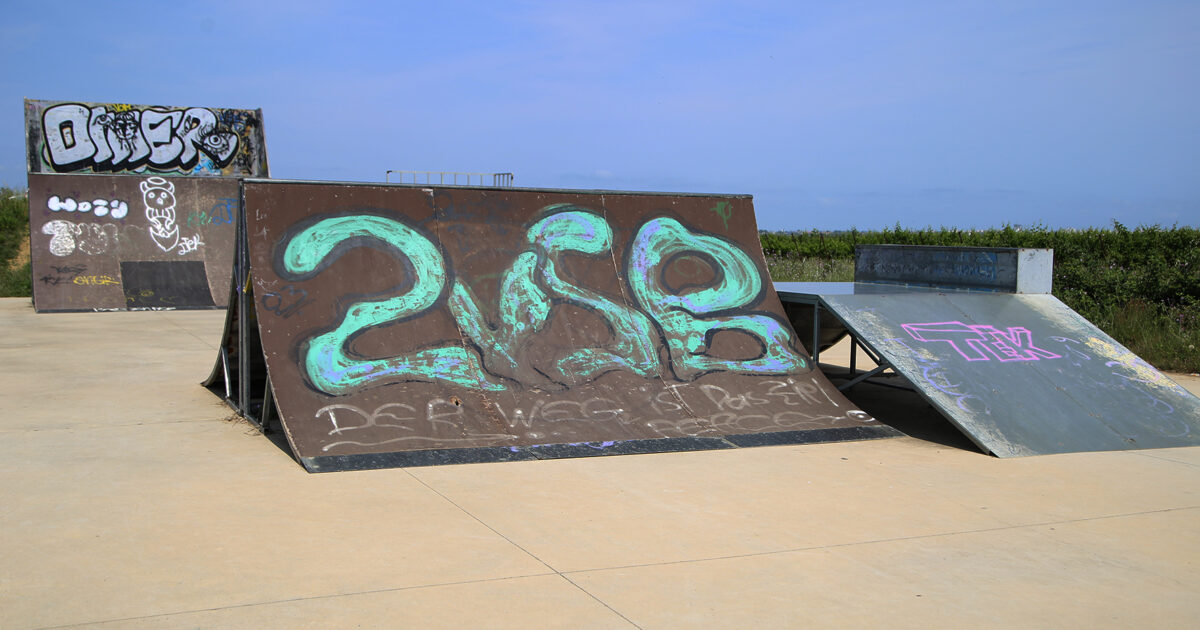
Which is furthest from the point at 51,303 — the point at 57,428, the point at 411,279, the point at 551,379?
the point at 551,379

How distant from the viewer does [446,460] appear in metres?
5.89

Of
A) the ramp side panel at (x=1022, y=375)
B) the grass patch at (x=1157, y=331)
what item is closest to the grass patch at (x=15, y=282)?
the ramp side panel at (x=1022, y=375)

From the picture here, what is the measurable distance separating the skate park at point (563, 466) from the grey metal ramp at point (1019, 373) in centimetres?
4

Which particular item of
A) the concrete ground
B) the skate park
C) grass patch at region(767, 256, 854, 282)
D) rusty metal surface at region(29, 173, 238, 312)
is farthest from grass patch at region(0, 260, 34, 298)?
grass patch at region(767, 256, 854, 282)

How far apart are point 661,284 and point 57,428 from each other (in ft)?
15.3

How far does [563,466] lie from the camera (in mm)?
5949

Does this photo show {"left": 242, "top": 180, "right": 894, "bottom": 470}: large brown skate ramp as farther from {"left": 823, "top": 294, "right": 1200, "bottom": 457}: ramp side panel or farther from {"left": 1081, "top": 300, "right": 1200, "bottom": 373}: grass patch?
{"left": 1081, "top": 300, "right": 1200, "bottom": 373}: grass patch

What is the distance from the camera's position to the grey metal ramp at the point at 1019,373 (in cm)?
677

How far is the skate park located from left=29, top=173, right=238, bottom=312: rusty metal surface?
21.5ft

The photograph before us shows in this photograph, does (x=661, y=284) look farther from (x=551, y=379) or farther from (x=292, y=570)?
(x=292, y=570)

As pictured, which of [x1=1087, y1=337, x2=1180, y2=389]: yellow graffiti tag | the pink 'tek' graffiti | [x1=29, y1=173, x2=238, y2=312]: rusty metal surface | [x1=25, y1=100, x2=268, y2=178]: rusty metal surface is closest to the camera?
the pink 'tek' graffiti

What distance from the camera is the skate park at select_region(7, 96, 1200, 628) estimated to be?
3.78m

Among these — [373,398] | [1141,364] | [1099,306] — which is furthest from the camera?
[1099,306]

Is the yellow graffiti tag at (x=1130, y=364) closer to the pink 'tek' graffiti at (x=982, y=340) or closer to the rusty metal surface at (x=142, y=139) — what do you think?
the pink 'tek' graffiti at (x=982, y=340)
